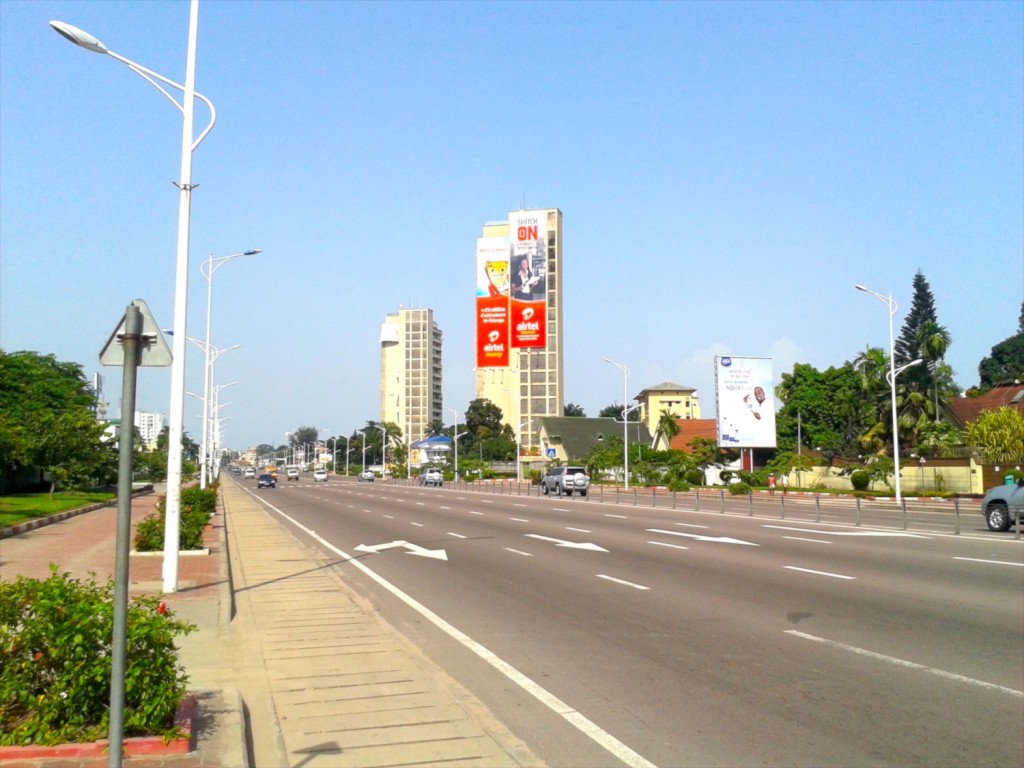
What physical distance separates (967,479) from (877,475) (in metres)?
5.60

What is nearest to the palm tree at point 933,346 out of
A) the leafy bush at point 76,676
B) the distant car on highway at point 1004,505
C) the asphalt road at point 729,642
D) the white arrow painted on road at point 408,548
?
the distant car on highway at point 1004,505

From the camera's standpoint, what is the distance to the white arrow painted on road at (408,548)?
72.0 feet

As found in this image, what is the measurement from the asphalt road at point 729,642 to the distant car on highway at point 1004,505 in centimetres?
420

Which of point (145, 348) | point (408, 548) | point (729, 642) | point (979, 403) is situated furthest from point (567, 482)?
point (145, 348)

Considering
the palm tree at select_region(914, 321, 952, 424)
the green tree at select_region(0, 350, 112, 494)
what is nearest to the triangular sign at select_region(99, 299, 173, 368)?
the green tree at select_region(0, 350, 112, 494)

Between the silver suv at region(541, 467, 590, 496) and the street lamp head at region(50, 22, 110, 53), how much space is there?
154ft

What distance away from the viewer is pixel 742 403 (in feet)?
245

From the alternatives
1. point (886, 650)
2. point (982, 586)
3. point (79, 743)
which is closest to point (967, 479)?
point (982, 586)

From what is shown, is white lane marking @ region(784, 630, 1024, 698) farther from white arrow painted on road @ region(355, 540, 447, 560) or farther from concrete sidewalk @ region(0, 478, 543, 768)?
white arrow painted on road @ region(355, 540, 447, 560)

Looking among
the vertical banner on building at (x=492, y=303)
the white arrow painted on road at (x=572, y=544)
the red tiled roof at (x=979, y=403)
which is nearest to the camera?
the white arrow painted on road at (x=572, y=544)

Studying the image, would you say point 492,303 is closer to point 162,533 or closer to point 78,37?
A: point 162,533

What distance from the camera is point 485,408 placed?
15575 cm

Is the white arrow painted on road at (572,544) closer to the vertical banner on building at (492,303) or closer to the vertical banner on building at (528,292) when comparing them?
the vertical banner on building at (492,303)

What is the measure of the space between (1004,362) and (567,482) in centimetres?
8880
